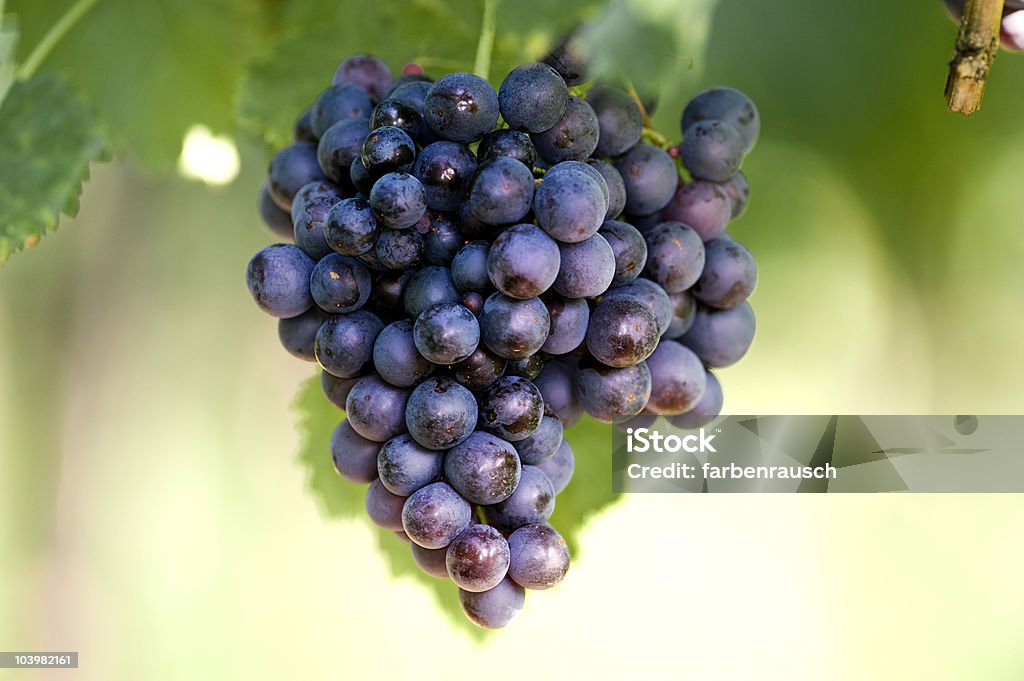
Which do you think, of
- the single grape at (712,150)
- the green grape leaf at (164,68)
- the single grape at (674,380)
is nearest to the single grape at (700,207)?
the single grape at (712,150)

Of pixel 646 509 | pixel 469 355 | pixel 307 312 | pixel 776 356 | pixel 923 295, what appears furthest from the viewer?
pixel 923 295

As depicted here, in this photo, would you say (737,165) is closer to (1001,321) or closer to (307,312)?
(307,312)

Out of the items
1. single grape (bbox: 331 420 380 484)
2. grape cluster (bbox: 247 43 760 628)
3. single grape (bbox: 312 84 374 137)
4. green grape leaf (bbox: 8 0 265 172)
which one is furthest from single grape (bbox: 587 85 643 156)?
green grape leaf (bbox: 8 0 265 172)

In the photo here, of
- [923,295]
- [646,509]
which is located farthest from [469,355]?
[923,295]

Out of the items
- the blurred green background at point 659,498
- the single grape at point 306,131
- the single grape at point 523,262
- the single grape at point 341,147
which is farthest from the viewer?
the blurred green background at point 659,498

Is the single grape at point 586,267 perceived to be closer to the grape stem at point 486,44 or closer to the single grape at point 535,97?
the single grape at point 535,97

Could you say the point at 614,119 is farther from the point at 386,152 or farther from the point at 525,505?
the point at 525,505
